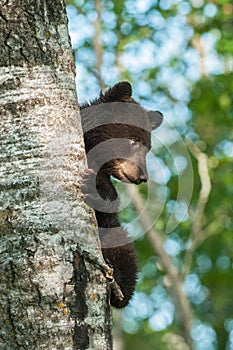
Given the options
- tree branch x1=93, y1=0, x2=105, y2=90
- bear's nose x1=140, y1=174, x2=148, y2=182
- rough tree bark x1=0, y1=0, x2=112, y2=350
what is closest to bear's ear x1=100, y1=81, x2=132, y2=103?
bear's nose x1=140, y1=174, x2=148, y2=182

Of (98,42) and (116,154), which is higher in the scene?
(98,42)

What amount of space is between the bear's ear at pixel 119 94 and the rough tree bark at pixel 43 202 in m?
1.76

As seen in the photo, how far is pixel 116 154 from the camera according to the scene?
5.77 metres

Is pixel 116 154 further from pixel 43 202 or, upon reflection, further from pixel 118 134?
pixel 43 202

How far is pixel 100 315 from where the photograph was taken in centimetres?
338

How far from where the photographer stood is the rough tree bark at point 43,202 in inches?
127

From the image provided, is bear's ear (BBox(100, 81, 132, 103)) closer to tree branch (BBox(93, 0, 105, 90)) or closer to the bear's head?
the bear's head

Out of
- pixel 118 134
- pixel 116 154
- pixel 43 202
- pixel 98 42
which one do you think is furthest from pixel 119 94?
pixel 98 42

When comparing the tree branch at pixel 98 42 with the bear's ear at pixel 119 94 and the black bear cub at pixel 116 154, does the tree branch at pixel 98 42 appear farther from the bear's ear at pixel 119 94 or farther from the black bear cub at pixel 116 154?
the bear's ear at pixel 119 94

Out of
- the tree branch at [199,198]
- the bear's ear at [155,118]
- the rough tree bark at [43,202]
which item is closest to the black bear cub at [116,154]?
the bear's ear at [155,118]

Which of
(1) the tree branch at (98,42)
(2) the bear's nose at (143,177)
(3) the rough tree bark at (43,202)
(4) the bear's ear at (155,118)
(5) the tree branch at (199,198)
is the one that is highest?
(1) the tree branch at (98,42)

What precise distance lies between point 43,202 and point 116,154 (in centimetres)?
235

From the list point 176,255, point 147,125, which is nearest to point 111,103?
point 147,125

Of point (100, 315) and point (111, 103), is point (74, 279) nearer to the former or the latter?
point (100, 315)
